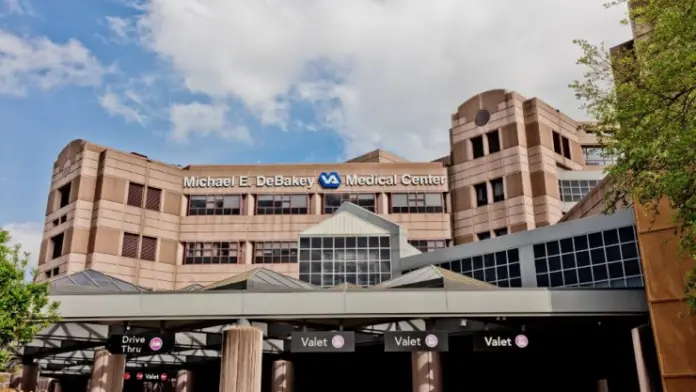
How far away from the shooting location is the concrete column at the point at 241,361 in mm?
20719

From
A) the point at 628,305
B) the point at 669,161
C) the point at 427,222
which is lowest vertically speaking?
the point at 628,305

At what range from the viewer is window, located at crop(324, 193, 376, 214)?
57219 mm

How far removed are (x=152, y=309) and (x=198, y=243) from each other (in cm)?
3432

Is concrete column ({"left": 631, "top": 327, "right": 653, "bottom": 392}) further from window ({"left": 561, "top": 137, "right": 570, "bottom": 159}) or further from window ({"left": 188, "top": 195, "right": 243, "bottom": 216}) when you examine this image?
window ({"left": 188, "top": 195, "right": 243, "bottom": 216})

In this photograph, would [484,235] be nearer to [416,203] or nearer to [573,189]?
[416,203]

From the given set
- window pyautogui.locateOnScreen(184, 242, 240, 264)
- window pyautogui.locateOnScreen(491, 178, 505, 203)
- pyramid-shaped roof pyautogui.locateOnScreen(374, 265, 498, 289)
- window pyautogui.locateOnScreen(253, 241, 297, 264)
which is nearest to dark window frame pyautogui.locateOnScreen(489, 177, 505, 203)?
window pyautogui.locateOnScreen(491, 178, 505, 203)

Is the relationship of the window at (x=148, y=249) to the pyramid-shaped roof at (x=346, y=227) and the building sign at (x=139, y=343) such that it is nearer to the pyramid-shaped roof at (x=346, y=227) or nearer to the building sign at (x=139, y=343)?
the pyramid-shaped roof at (x=346, y=227)

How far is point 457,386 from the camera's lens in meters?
37.4

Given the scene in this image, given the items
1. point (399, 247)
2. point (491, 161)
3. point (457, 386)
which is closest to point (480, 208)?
point (491, 161)

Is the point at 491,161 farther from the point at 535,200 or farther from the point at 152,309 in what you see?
the point at 152,309

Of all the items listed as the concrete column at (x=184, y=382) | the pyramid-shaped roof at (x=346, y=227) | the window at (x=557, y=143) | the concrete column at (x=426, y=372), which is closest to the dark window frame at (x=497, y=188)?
the window at (x=557, y=143)

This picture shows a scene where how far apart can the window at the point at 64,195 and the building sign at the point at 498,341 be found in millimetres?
45212

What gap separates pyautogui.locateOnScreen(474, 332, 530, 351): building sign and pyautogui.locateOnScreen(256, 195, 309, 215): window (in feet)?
117

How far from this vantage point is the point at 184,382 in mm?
43344
